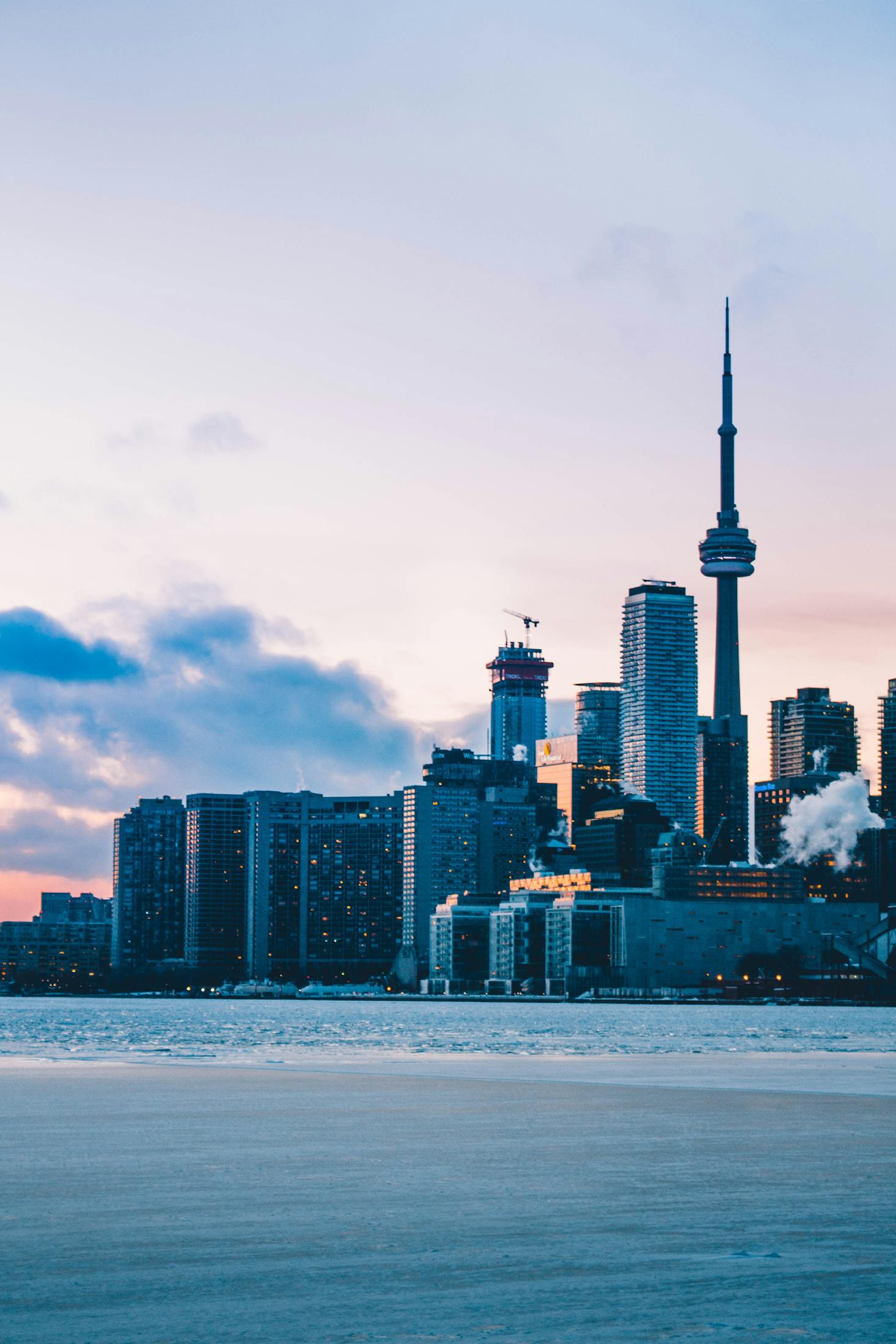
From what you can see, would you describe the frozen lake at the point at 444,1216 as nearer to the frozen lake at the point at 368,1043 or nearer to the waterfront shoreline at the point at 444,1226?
the waterfront shoreline at the point at 444,1226

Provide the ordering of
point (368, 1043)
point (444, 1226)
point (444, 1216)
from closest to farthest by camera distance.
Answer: point (444, 1226), point (444, 1216), point (368, 1043)

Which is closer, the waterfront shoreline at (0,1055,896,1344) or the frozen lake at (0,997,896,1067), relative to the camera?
the waterfront shoreline at (0,1055,896,1344)

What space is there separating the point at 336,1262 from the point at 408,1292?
2292 mm

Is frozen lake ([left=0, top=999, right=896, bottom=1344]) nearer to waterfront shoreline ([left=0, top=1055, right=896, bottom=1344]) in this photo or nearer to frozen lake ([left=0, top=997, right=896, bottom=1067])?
waterfront shoreline ([left=0, top=1055, right=896, bottom=1344])

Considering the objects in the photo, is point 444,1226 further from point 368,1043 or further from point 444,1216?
point 368,1043

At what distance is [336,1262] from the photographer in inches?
961

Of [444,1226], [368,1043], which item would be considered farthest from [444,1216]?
[368,1043]

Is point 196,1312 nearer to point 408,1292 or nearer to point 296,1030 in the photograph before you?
point 408,1292

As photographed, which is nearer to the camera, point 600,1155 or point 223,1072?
point 600,1155

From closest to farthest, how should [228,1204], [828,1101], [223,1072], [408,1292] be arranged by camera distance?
[408,1292] < [228,1204] < [828,1101] < [223,1072]

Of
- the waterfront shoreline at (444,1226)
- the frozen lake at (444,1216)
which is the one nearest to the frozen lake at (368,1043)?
the frozen lake at (444,1216)

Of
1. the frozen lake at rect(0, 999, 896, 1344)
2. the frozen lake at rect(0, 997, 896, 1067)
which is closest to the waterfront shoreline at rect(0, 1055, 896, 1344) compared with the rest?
the frozen lake at rect(0, 999, 896, 1344)

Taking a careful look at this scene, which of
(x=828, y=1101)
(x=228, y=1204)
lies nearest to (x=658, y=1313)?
(x=228, y=1204)

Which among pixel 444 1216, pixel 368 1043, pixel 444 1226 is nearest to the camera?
pixel 444 1226
